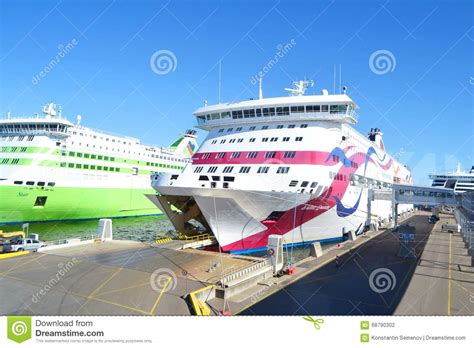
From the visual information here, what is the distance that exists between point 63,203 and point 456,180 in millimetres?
64511

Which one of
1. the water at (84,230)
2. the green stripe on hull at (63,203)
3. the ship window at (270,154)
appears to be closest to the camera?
the ship window at (270,154)

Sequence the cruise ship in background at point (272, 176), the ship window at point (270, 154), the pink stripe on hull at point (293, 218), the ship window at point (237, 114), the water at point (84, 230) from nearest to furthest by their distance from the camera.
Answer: the cruise ship in background at point (272, 176) < the pink stripe on hull at point (293, 218) < the ship window at point (270, 154) < the ship window at point (237, 114) < the water at point (84, 230)

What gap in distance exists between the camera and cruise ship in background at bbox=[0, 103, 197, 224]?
108 feet

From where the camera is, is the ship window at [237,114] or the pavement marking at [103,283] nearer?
the pavement marking at [103,283]

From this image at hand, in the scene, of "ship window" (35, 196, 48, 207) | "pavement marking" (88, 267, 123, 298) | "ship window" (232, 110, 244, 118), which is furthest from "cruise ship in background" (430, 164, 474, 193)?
"ship window" (35, 196, 48, 207)

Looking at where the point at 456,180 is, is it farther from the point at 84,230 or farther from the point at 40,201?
the point at 40,201

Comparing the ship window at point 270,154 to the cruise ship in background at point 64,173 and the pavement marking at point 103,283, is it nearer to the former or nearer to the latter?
the pavement marking at point 103,283

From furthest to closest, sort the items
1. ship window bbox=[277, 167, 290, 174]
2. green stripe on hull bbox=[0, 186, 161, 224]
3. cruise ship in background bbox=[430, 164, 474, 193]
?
cruise ship in background bbox=[430, 164, 474, 193] → green stripe on hull bbox=[0, 186, 161, 224] → ship window bbox=[277, 167, 290, 174]

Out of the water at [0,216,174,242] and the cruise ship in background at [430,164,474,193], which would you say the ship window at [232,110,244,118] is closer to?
the water at [0,216,174,242]

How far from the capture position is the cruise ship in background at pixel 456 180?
55537 mm

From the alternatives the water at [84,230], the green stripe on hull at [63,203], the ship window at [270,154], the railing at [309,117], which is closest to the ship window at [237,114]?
the railing at [309,117]

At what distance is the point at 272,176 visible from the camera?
18125mm

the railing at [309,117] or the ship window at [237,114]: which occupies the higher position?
the ship window at [237,114]

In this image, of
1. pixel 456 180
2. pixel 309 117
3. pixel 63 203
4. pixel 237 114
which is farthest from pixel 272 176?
pixel 456 180
